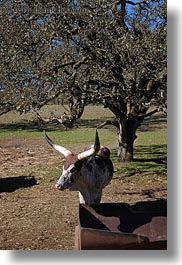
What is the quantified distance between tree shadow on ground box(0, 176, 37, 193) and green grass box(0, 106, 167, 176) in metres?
0.31

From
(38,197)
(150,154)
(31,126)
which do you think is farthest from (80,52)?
(150,154)

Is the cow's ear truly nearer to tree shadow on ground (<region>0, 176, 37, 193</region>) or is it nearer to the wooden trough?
the wooden trough

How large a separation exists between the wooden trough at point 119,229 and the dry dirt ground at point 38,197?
0.81ft

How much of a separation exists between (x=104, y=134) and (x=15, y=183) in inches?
28.1

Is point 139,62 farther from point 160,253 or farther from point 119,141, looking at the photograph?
point 119,141

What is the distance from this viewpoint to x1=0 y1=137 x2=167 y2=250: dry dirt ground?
8.07ft

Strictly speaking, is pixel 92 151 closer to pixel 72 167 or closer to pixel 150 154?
pixel 72 167

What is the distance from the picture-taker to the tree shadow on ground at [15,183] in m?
3.38

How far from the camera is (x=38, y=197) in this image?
3.15 meters

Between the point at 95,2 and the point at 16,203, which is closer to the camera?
the point at 95,2

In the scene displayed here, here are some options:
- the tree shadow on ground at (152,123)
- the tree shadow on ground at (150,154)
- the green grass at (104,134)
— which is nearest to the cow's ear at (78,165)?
the green grass at (104,134)

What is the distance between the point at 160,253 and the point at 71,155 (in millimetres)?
558

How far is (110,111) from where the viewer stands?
3.59 metres

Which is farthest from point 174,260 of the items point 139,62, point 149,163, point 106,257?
point 149,163
